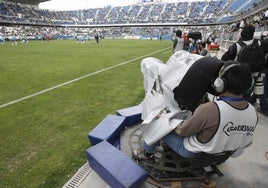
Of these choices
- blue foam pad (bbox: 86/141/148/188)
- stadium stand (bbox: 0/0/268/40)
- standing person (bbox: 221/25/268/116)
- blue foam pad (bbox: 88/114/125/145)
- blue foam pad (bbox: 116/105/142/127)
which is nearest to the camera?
blue foam pad (bbox: 86/141/148/188)

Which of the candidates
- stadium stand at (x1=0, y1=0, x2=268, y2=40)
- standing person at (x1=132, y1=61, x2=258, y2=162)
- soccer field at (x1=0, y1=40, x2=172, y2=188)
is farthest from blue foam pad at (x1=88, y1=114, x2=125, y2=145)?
stadium stand at (x1=0, y1=0, x2=268, y2=40)

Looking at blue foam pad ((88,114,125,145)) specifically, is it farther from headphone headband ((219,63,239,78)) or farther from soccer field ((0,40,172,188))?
headphone headband ((219,63,239,78))

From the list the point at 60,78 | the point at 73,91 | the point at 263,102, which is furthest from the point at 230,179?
the point at 60,78

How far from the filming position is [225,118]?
7.38ft

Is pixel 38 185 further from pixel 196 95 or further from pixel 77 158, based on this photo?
pixel 196 95

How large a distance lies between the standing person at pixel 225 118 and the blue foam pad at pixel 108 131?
1.65 m

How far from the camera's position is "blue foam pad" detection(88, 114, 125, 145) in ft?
12.5

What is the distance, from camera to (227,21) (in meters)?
56.2

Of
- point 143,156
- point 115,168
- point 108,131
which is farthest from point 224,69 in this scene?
point 108,131

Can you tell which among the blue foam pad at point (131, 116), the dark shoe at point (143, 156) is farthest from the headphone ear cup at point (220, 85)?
the blue foam pad at point (131, 116)

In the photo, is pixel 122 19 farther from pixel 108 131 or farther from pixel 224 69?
pixel 224 69

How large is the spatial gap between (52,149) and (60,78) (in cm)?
606

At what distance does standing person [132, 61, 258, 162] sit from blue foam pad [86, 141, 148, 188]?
0.83 m

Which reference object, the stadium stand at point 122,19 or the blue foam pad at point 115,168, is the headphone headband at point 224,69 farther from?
the stadium stand at point 122,19
